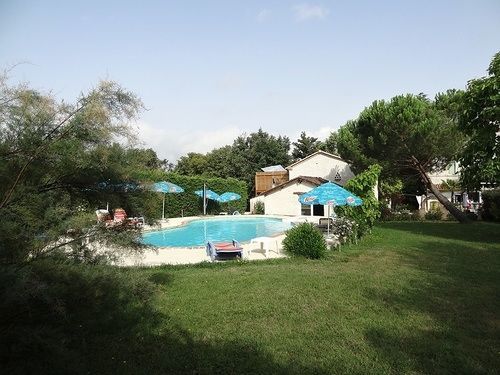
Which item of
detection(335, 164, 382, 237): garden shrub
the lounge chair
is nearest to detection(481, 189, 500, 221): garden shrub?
detection(335, 164, 382, 237): garden shrub

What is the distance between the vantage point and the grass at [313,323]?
4348mm

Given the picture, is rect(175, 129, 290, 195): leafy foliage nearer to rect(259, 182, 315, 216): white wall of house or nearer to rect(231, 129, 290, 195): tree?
rect(231, 129, 290, 195): tree

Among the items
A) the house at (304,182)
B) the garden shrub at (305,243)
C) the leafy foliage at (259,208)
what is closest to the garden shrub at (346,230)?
the garden shrub at (305,243)

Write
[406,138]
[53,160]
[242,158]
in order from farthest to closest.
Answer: [242,158] → [406,138] → [53,160]

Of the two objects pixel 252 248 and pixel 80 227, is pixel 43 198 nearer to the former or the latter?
pixel 80 227

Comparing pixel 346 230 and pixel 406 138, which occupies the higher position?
pixel 406 138

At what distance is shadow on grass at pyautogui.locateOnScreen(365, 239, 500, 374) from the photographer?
4.32 m

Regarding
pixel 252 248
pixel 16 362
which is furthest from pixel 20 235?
pixel 252 248

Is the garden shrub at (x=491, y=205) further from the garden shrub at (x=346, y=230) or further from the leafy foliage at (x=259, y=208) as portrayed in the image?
the leafy foliage at (x=259, y=208)

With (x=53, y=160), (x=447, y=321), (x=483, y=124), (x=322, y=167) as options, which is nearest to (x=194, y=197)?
(x=322, y=167)

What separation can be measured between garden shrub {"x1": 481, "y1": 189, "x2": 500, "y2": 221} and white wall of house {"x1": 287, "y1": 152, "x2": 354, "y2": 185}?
40.0 feet

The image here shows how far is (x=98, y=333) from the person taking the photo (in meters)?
5.30

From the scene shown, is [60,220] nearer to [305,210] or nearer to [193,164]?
[305,210]

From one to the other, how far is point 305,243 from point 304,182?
22928 mm
